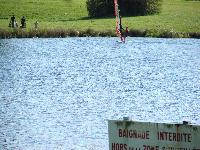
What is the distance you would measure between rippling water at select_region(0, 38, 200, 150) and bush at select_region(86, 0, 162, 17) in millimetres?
23424

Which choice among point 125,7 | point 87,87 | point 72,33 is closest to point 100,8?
point 125,7

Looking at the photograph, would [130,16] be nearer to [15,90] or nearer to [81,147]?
[15,90]

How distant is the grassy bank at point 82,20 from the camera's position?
278 feet

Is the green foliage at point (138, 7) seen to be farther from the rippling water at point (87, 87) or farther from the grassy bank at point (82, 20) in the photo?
the rippling water at point (87, 87)

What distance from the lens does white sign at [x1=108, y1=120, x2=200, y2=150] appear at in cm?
1798

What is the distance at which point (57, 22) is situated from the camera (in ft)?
311

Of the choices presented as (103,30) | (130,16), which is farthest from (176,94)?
(130,16)

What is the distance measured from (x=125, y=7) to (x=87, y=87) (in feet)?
202

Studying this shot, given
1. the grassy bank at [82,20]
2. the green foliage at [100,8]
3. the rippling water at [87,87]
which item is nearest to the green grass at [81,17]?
the grassy bank at [82,20]

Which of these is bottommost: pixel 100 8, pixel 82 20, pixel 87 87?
pixel 87 87

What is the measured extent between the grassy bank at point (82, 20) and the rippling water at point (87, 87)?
1.81m

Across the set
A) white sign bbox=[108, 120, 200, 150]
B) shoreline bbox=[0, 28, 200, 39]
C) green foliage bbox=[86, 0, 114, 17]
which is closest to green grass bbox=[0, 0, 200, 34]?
shoreline bbox=[0, 28, 200, 39]

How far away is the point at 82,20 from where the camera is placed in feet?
324

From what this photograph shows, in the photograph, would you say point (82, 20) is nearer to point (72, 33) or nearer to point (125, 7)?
point (125, 7)
